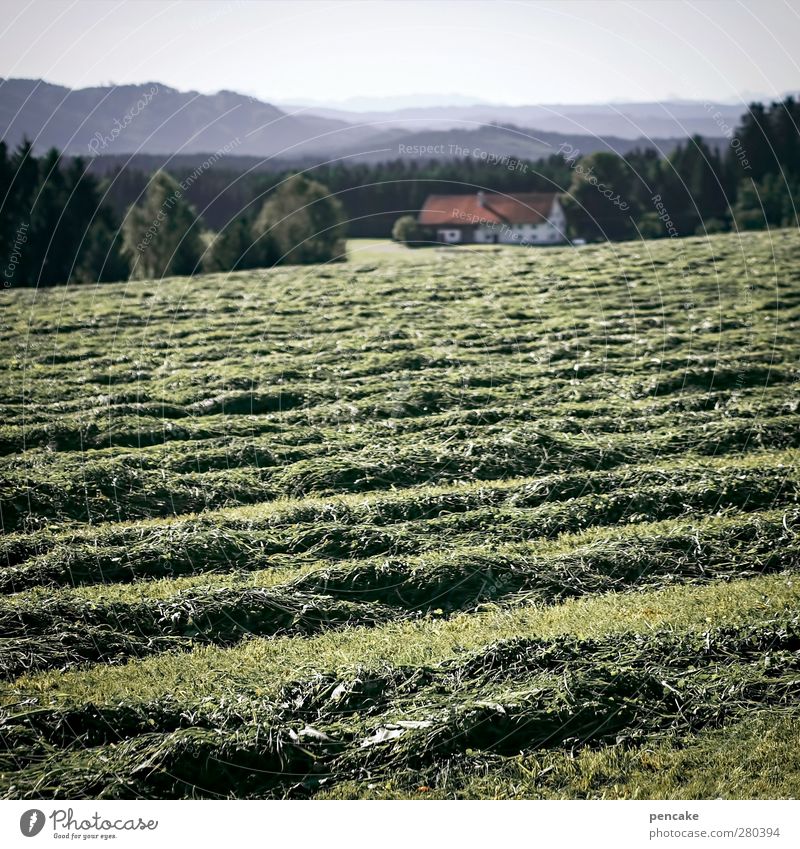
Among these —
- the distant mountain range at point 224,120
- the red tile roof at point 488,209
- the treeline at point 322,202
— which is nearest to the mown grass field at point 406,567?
the distant mountain range at point 224,120

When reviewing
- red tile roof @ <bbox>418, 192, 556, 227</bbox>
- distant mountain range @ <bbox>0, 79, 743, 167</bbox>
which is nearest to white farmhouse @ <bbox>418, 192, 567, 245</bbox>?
red tile roof @ <bbox>418, 192, 556, 227</bbox>

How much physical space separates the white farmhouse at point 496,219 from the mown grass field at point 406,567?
2114 cm

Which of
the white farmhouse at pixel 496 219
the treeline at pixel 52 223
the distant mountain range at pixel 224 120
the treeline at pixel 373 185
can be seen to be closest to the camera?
the distant mountain range at pixel 224 120

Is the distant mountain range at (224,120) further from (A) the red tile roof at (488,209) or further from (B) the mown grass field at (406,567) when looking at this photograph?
(A) the red tile roof at (488,209)

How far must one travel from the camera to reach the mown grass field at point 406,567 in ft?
21.9

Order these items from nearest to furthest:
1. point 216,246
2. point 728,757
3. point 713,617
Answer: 1. point 728,757
2. point 713,617
3. point 216,246

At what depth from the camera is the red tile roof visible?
126 feet

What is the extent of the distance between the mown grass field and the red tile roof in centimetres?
2233

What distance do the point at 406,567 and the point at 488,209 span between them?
33.9 meters

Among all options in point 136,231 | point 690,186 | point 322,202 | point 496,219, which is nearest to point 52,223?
point 136,231

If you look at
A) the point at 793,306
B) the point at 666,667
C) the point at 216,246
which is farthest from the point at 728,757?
the point at 216,246
